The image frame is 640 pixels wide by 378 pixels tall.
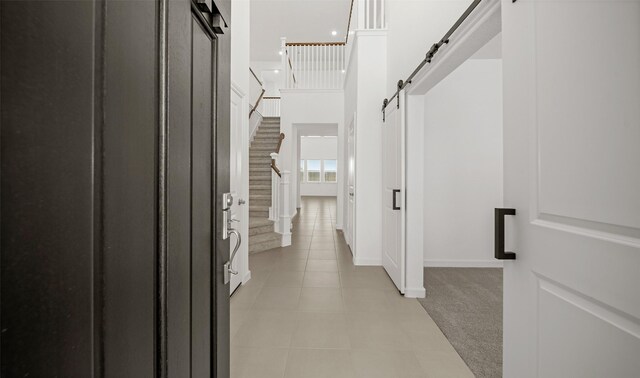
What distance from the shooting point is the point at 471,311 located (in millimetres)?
2816

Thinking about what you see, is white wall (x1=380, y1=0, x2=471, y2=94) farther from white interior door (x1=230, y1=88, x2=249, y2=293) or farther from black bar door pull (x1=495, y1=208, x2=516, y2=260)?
white interior door (x1=230, y1=88, x2=249, y2=293)

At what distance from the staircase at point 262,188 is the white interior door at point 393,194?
2170 mm

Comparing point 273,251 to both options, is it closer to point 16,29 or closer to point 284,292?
point 284,292

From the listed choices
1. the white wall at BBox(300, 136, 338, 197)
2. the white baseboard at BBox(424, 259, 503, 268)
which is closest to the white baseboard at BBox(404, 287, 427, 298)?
the white baseboard at BBox(424, 259, 503, 268)

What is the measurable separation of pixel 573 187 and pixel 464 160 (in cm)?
348

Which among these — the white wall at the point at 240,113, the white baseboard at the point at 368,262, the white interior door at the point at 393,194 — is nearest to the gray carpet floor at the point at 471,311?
the white interior door at the point at 393,194

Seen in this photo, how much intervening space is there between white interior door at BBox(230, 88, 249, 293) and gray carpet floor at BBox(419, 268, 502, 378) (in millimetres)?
2048

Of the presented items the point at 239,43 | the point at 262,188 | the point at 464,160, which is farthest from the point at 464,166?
the point at 262,188

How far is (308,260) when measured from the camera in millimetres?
4582

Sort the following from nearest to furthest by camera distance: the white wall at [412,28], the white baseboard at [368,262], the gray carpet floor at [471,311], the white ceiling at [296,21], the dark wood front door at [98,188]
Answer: the dark wood front door at [98,188]
the gray carpet floor at [471,311]
the white wall at [412,28]
the white baseboard at [368,262]
the white ceiling at [296,21]

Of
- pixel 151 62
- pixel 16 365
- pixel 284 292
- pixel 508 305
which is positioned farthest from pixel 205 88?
pixel 284 292

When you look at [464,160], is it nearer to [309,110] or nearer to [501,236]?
[501,236]

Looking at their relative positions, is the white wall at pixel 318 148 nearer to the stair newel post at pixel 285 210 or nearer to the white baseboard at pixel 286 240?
the stair newel post at pixel 285 210

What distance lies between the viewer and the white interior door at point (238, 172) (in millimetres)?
3193
